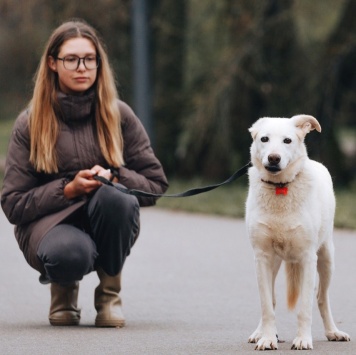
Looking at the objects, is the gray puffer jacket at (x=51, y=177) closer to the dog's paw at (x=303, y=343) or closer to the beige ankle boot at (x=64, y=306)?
the beige ankle boot at (x=64, y=306)

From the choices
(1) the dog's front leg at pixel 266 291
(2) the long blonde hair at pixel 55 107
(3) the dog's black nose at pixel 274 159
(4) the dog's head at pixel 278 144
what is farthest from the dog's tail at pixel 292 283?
(2) the long blonde hair at pixel 55 107

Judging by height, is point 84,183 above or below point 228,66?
above

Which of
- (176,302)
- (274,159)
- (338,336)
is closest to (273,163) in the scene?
(274,159)

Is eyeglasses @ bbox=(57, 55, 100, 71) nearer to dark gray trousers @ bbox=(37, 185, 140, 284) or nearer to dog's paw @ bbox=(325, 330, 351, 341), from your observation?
dark gray trousers @ bbox=(37, 185, 140, 284)

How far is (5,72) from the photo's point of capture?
1052 inches

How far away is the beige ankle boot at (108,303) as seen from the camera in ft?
22.8

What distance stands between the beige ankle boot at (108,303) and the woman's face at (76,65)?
42.5 inches

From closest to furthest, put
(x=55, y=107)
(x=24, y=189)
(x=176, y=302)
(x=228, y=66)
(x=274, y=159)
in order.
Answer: (x=274, y=159)
(x=24, y=189)
(x=55, y=107)
(x=176, y=302)
(x=228, y=66)

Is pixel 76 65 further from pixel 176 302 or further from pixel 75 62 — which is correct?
pixel 176 302

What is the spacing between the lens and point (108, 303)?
7004 millimetres

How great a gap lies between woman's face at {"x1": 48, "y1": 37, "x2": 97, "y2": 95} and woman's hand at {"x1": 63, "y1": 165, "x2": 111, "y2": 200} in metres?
0.52

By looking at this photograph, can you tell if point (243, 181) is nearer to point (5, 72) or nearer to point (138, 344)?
point (5, 72)

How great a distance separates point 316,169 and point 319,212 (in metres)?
0.29

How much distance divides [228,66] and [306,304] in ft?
39.8
